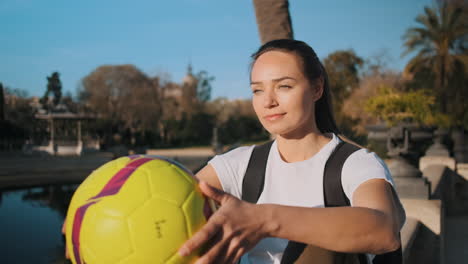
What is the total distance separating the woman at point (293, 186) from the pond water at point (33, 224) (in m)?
5.34

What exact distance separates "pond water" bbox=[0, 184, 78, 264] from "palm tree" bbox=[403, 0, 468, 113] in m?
22.8

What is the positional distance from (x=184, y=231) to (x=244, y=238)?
0.66 ft

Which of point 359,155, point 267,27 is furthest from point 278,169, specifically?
point 267,27

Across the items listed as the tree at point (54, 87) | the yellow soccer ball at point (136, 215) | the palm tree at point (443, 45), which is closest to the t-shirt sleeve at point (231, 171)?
the yellow soccer ball at point (136, 215)

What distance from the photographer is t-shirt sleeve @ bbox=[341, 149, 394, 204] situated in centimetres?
146

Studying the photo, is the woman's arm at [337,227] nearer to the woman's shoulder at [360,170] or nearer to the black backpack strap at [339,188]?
the woman's shoulder at [360,170]

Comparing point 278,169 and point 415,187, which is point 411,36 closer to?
point 415,187

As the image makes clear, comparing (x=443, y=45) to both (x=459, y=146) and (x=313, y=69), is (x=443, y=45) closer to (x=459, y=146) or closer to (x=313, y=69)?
(x=459, y=146)

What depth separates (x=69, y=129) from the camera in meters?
30.0

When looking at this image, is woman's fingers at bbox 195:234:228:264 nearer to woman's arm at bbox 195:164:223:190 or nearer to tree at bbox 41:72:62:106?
woman's arm at bbox 195:164:223:190

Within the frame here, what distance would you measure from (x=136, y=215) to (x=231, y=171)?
0.78 metres

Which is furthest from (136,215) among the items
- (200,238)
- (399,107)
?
(399,107)

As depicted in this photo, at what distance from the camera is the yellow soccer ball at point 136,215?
118 centimetres

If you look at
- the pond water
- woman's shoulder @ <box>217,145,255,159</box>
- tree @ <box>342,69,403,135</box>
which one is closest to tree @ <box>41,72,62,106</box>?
tree @ <box>342,69,403,135</box>
